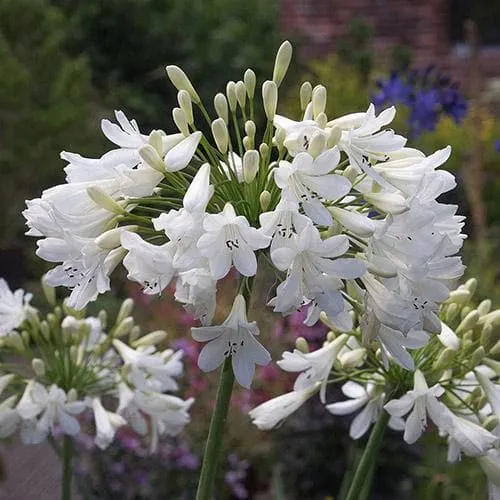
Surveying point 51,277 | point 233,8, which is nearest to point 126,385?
point 51,277

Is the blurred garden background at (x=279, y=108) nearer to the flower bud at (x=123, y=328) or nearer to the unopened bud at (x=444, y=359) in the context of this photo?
the flower bud at (x=123, y=328)

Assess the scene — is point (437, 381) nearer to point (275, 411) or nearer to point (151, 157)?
point (275, 411)

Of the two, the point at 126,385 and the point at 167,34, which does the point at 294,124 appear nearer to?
the point at 126,385

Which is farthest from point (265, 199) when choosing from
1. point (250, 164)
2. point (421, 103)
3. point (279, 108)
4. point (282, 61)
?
point (279, 108)

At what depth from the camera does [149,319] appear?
15.3 ft

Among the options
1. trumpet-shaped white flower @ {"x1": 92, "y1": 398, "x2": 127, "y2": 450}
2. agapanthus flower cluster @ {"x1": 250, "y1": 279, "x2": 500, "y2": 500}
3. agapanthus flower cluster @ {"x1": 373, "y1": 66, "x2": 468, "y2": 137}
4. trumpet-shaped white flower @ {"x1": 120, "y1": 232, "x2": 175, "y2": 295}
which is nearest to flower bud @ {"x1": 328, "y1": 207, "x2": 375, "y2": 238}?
trumpet-shaped white flower @ {"x1": 120, "y1": 232, "x2": 175, "y2": 295}

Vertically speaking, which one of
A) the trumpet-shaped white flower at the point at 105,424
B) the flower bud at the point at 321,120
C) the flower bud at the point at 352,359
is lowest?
the trumpet-shaped white flower at the point at 105,424

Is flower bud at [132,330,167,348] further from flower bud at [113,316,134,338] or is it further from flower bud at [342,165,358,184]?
flower bud at [342,165,358,184]

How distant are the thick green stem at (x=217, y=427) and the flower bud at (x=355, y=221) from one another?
0.26 metres

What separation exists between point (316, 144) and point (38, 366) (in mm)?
959

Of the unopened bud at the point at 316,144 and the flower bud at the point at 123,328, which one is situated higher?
the unopened bud at the point at 316,144

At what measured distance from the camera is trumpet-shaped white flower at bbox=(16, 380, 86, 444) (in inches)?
71.6

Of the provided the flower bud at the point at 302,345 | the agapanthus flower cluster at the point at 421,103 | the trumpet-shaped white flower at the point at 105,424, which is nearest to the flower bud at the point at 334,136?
the flower bud at the point at 302,345

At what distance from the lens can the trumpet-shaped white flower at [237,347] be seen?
4.00 ft
